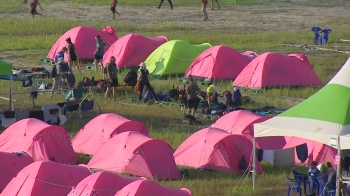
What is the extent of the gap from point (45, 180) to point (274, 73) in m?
15.2

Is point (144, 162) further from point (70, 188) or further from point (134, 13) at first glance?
point (134, 13)

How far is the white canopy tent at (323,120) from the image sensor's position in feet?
62.4

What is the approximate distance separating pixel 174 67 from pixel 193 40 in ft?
28.6

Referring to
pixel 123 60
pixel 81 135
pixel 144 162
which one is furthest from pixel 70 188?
pixel 123 60

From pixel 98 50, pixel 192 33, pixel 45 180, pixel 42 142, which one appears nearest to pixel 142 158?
pixel 42 142

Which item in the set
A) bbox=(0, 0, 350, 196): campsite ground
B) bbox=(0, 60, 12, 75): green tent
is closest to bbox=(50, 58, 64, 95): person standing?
bbox=(0, 0, 350, 196): campsite ground

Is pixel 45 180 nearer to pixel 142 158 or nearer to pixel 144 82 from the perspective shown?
pixel 142 158

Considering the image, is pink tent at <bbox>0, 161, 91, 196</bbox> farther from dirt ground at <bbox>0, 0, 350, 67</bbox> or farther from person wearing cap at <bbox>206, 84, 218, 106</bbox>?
dirt ground at <bbox>0, 0, 350, 67</bbox>

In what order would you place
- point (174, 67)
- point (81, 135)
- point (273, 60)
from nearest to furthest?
point (81, 135)
point (273, 60)
point (174, 67)

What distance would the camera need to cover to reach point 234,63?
34344 mm

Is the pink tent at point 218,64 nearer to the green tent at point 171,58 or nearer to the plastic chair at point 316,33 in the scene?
the green tent at point 171,58

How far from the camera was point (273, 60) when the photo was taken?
32781mm

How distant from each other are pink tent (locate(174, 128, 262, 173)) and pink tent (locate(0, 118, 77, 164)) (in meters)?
2.73

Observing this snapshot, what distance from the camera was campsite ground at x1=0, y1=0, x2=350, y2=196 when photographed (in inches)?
1001
